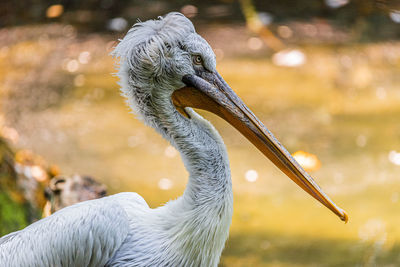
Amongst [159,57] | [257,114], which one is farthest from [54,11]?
[159,57]

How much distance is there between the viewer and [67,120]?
440 cm

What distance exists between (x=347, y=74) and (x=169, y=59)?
137 inches

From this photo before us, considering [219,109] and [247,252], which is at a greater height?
[219,109]

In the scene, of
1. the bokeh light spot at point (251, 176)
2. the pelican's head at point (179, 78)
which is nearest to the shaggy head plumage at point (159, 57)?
the pelican's head at point (179, 78)

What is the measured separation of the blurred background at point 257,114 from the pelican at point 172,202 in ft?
2.78

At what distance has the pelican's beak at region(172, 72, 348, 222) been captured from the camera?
1945 mm

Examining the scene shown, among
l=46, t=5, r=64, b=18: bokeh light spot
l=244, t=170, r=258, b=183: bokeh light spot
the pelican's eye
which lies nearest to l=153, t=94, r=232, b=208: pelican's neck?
the pelican's eye

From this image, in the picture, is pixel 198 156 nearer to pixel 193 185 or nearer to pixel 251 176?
pixel 193 185

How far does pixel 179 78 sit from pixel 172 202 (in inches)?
18.6

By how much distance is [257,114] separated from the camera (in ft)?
14.5

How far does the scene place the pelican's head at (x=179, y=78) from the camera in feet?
6.15

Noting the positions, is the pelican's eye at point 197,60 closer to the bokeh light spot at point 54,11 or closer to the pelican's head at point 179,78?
the pelican's head at point 179,78

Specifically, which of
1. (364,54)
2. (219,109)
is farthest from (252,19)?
(219,109)

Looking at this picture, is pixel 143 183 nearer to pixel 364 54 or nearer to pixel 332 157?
pixel 332 157
